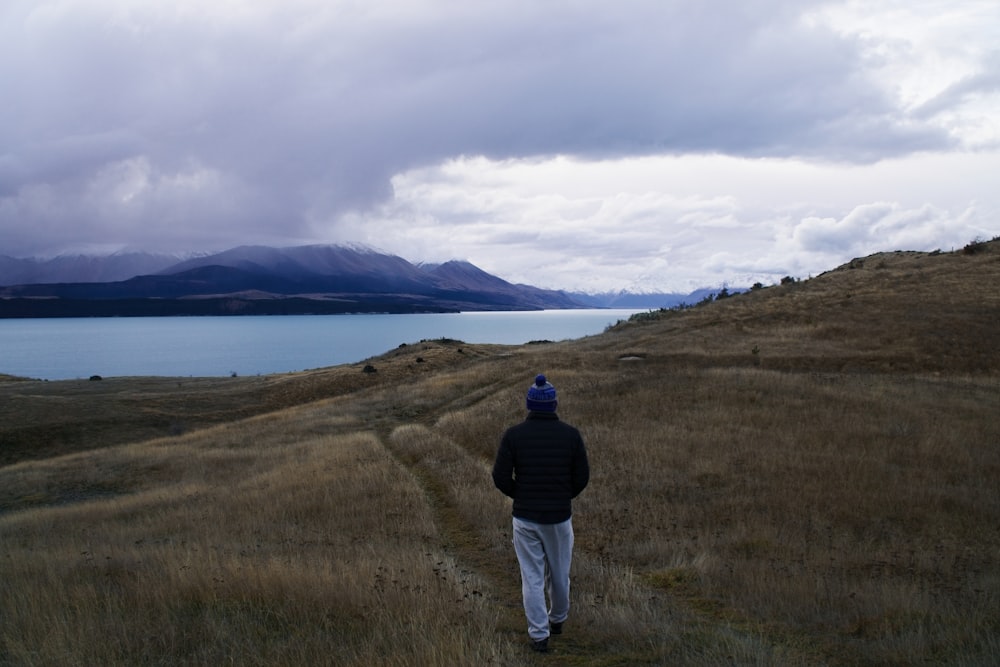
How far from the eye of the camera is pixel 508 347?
72.2 metres

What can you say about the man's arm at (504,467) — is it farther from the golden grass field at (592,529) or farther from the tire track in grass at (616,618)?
the tire track in grass at (616,618)

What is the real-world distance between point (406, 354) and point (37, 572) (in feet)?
182

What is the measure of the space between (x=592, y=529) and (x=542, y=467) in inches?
227

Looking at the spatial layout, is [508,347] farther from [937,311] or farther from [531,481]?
[531,481]

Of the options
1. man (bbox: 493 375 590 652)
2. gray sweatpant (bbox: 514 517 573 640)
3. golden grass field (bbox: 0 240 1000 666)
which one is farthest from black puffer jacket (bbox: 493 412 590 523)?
golden grass field (bbox: 0 240 1000 666)

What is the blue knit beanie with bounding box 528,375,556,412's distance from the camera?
6.85 m

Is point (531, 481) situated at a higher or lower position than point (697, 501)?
higher

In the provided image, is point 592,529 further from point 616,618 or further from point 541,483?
point 541,483

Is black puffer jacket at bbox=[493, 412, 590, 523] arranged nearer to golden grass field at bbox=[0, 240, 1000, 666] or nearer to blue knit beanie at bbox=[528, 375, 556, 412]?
blue knit beanie at bbox=[528, 375, 556, 412]

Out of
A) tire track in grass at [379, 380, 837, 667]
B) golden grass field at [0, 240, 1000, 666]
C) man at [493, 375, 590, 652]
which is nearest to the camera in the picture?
tire track in grass at [379, 380, 837, 667]

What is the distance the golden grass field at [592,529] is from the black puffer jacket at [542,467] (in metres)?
1.32

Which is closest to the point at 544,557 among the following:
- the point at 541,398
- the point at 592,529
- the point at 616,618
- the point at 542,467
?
the point at 542,467

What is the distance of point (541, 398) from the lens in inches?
270

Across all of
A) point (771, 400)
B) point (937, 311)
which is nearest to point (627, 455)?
point (771, 400)
